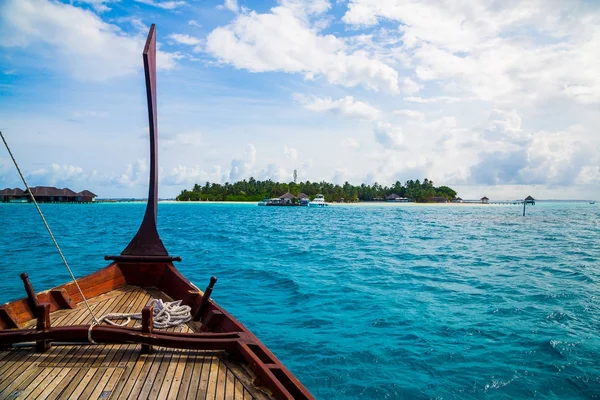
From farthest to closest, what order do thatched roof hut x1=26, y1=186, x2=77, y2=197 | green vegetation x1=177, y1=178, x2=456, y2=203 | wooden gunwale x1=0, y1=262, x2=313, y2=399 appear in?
green vegetation x1=177, y1=178, x2=456, y2=203 → thatched roof hut x1=26, y1=186, x2=77, y2=197 → wooden gunwale x1=0, y1=262, x2=313, y2=399

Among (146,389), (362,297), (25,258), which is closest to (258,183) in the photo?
(25,258)

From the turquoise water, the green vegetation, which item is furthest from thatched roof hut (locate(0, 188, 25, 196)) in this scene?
the turquoise water

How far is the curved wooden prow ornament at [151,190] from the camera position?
8.64m

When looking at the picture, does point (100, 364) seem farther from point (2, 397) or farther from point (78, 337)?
point (2, 397)

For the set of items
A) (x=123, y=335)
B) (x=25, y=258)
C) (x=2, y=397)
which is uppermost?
(x=123, y=335)

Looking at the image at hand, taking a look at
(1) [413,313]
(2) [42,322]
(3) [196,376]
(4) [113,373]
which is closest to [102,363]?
(4) [113,373]

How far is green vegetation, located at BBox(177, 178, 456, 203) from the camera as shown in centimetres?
14162

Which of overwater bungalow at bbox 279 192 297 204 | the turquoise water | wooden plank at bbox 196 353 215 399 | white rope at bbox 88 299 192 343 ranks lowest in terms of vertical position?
the turquoise water

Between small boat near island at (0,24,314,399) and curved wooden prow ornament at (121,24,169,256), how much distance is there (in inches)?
83.8

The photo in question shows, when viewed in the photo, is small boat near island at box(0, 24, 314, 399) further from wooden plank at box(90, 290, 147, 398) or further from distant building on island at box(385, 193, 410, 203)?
distant building on island at box(385, 193, 410, 203)

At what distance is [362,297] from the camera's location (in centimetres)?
1363

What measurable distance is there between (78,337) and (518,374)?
7896 mm

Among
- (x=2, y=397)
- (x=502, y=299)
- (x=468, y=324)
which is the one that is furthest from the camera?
(x=502, y=299)

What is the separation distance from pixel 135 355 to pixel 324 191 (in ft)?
464
